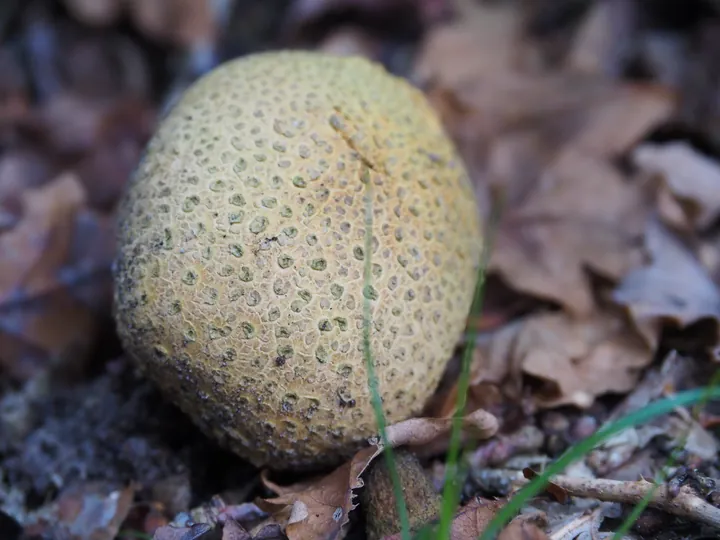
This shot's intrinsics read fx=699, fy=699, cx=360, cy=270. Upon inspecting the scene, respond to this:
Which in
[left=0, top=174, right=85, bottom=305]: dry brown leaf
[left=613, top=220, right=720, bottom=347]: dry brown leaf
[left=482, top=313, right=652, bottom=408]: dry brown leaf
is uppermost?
[left=0, top=174, right=85, bottom=305]: dry brown leaf

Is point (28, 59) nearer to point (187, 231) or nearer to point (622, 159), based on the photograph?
point (187, 231)

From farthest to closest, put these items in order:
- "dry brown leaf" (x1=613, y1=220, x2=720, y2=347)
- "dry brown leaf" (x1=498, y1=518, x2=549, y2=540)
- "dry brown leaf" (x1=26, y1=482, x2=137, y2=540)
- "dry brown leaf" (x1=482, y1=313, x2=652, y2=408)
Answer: "dry brown leaf" (x1=613, y1=220, x2=720, y2=347) → "dry brown leaf" (x1=482, y1=313, x2=652, y2=408) → "dry brown leaf" (x1=26, y1=482, x2=137, y2=540) → "dry brown leaf" (x1=498, y1=518, x2=549, y2=540)

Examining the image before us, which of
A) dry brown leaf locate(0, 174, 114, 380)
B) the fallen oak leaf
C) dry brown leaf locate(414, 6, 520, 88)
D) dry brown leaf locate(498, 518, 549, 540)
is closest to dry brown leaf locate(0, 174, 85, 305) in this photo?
dry brown leaf locate(0, 174, 114, 380)

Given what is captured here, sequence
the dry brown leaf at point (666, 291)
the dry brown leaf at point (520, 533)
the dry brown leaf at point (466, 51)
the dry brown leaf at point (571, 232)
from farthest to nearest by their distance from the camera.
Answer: the dry brown leaf at point (466, 51) < the dry brown leaf at point (571, 232) < the dry brown leaf at point (666, 291) < the dry brown leaf at point (520, 533)

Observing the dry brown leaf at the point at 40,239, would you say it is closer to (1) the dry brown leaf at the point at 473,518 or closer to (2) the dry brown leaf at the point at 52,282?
(2) the dry brown leaf at the point at 52,282

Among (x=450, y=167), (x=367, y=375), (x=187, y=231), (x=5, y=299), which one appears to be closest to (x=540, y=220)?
(x=450, y=167)

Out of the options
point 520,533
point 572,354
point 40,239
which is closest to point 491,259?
point 572,354

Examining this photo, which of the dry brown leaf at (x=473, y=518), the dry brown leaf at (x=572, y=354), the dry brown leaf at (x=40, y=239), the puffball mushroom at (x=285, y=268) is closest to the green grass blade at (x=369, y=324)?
the puffball mushroom at (x=285, y=268)

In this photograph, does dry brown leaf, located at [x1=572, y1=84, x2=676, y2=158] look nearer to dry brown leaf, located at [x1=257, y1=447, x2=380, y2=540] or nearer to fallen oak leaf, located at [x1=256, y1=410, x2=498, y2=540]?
fallen oak leaf, located at [x1=256, y1=410, x2=498, y2=540]
